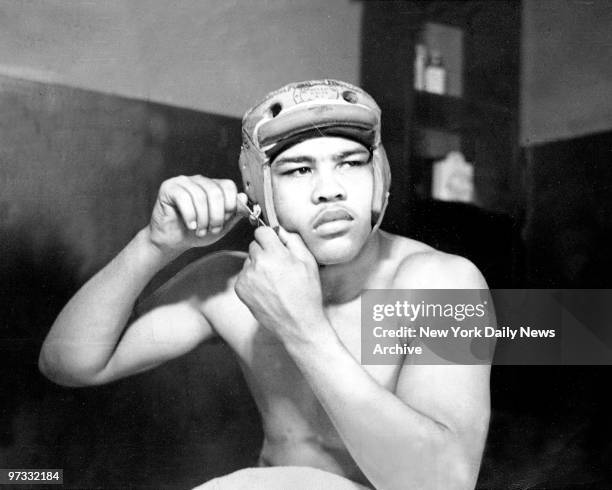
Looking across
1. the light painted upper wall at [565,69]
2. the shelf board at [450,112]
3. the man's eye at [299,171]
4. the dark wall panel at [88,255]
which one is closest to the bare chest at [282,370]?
the dark wall panel at [88,255]

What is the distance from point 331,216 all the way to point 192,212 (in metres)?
0.19

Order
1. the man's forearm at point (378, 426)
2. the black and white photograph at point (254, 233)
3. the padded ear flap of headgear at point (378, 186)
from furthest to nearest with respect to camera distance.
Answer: the black and white photograph at point (254, 233)
the padded ear flap of headgear at point (378, 186)
the man's forearm at point (378, 426)

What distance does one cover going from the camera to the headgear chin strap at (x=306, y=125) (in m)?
0.81

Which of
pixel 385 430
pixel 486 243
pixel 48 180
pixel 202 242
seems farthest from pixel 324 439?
pixel 48 180

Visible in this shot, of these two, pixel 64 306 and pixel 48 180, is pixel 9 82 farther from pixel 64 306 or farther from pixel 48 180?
pixel 64 306

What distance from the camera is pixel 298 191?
83 cm

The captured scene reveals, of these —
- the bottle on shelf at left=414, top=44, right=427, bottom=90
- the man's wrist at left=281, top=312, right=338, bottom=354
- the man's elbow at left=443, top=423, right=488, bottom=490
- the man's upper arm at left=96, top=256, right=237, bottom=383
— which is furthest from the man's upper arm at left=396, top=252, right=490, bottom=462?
the bottle on shelf at left=414, top=44, right=427, bottom=90

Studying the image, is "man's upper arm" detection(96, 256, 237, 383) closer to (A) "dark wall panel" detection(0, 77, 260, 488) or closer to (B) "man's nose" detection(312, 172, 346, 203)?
(A) "dark wall panel" detection(0, 77, 260, 488)

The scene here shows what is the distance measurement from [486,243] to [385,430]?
465 millimetres

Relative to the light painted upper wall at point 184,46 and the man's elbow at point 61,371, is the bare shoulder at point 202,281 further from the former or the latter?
the light painted upper wall at point 184,46

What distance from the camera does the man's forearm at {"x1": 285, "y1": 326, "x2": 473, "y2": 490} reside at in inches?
29.1

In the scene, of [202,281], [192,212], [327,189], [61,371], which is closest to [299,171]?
[327,189]

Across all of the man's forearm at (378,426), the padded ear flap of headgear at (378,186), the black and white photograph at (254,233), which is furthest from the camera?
the black and white photograph at (254,233)

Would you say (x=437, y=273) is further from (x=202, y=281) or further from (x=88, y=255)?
(x=88, y=255)
